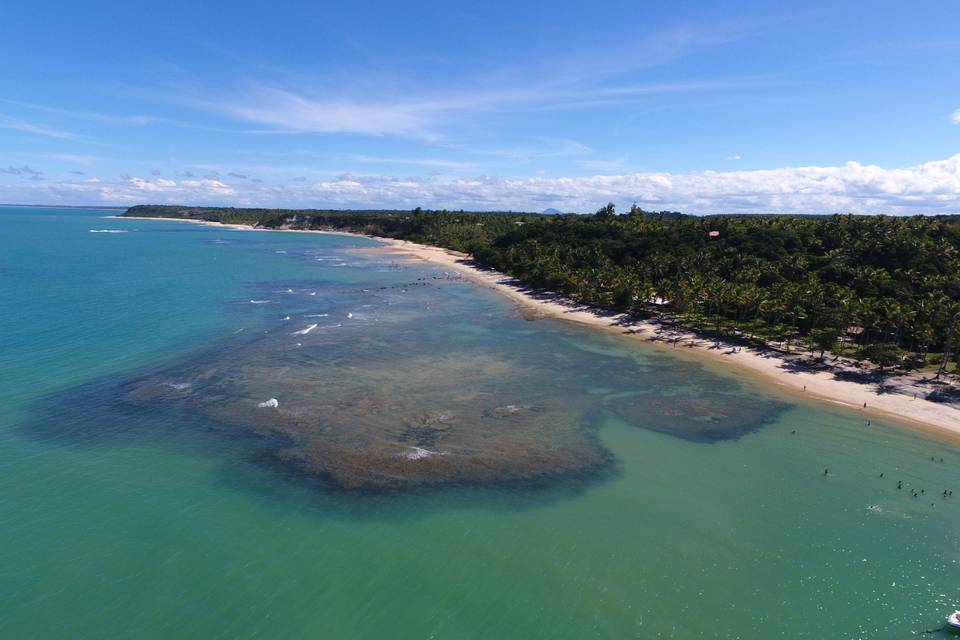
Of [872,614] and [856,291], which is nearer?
[872,614]

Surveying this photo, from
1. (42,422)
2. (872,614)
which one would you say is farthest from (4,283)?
(872,614)

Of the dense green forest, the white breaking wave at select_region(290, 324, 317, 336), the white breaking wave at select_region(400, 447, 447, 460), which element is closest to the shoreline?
the dense green forest

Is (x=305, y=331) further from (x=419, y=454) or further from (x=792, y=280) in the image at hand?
(x=792, y=280)

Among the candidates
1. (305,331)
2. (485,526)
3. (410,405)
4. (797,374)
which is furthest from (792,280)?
(305,331)

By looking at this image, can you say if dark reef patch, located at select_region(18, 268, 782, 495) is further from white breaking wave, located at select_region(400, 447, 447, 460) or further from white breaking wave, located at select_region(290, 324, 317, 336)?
white breaking wave, located at select_region(290, 324, 317, 336)

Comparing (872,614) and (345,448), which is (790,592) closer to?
(872,614)

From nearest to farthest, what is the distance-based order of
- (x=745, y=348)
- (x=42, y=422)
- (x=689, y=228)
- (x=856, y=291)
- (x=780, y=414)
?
(x=42, y=422), (x=780, y=414), (x=745, y=348), (x=856, y=291), (x=689, y=228)
